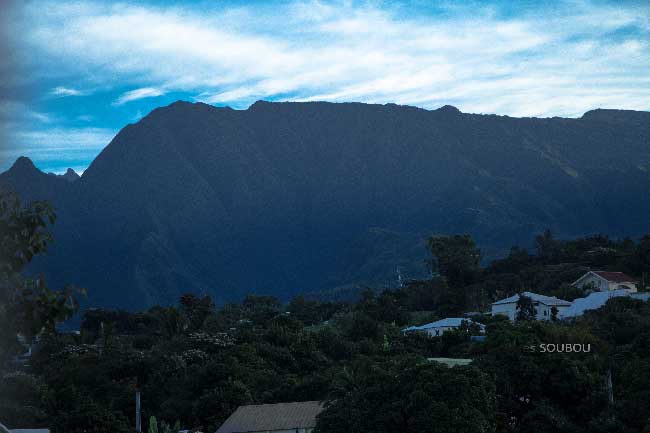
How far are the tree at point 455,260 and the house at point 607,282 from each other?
1358cm

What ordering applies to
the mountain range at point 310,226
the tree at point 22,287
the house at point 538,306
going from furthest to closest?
the mountain range at point 310,226, the house at point 538,306, the tree at point 22,287

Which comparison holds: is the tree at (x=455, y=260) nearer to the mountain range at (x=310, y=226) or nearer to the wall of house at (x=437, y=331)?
the wall of house at (x=437, y=331)

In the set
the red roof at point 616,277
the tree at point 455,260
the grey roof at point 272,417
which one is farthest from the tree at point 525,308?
the tree at point 455,260

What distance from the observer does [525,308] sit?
161 feet

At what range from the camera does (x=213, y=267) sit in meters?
181

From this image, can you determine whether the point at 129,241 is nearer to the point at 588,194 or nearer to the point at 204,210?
the point at 204,210

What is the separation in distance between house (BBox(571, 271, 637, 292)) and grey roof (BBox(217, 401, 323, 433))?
29.5m

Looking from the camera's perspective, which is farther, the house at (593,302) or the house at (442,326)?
the house at (442,326)

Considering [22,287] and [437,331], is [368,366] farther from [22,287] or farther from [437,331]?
[22,287]

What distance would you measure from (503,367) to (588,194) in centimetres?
17100

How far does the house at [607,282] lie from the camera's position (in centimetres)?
5556

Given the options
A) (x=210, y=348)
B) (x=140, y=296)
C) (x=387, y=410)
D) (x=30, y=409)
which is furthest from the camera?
(x=140, y=296)

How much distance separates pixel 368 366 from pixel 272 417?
12.8 ft

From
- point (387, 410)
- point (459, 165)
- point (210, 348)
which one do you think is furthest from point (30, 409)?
point (459, 165)
